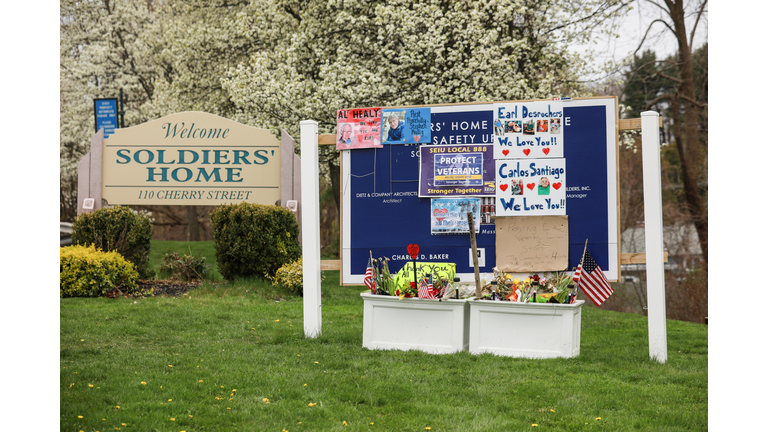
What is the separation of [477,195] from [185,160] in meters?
7.20

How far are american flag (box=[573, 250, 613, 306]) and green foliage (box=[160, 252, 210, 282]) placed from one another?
24.9 ft

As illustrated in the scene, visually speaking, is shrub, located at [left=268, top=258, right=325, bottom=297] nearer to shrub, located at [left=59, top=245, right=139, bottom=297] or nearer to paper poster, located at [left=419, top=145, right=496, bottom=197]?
shrub, located at [left=59, top=245, right=139, bottom=297]

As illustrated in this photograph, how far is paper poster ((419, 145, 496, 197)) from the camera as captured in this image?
20.2 ft

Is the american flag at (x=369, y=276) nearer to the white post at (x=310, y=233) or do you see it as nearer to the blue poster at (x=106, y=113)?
the white post at (x=310, y=233)

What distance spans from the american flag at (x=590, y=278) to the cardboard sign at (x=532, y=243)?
191 mm

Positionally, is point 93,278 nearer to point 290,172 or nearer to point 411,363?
point 290,172

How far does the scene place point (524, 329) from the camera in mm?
5629

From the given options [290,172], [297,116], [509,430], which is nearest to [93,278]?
[290,172]

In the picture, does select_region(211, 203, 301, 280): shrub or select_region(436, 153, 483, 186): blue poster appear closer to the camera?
select_region(436, 153, 483, 186): blue poster

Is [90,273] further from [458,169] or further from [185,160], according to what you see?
[458,169]

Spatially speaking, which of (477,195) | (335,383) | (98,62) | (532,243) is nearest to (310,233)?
(477,195)

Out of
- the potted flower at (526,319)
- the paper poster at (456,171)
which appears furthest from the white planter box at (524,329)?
the paper poster at (456,171)

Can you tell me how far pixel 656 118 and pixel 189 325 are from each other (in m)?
5.58

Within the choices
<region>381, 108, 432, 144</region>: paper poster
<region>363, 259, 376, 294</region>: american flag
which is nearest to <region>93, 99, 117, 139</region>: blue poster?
<region>381, 108, 432, 144</region>: paper poster
